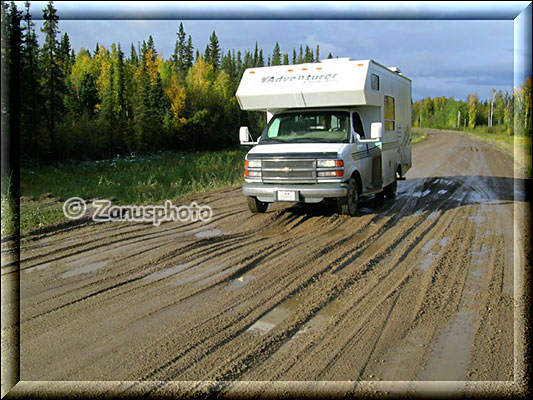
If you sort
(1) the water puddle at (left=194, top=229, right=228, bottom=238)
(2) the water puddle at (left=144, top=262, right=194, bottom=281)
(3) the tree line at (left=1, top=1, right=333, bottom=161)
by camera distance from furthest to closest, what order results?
1. (3) the tree line at (left=1, top=1, right=333, bottom=161)
2. (1) the water puddle at (left=194, top=229, right=228, bottom=238)
3. (2) the water puddle at (left=144, top=262, right=194, bottom=281)

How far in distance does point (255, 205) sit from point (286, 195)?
1070 millimetres

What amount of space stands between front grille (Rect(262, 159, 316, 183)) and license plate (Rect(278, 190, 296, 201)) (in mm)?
241

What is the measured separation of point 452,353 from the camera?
4.21m

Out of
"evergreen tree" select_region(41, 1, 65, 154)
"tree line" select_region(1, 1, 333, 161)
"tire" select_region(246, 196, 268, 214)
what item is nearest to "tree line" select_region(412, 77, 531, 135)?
"tree line" select_region(1, 1, 333, 161)

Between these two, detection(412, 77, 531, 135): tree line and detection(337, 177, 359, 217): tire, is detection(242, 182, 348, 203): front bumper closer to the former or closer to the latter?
detection(337, 177, 359, 217): tire

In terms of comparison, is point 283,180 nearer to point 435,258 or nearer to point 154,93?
point 435,258

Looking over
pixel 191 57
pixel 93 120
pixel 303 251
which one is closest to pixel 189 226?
pixel 303 251


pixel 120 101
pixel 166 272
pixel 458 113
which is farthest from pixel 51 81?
pixel 458 113

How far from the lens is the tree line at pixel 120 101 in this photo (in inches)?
1153

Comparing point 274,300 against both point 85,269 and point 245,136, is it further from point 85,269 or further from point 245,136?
point 245,136

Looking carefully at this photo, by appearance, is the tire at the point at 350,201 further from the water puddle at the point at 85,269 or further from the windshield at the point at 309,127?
the water puddle at the point at 85,269

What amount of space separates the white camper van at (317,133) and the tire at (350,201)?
0.02 meters

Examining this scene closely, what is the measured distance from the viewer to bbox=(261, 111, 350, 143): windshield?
33.6 ft

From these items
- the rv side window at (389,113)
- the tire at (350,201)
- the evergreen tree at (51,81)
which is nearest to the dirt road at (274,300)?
the tire at (350,201)
